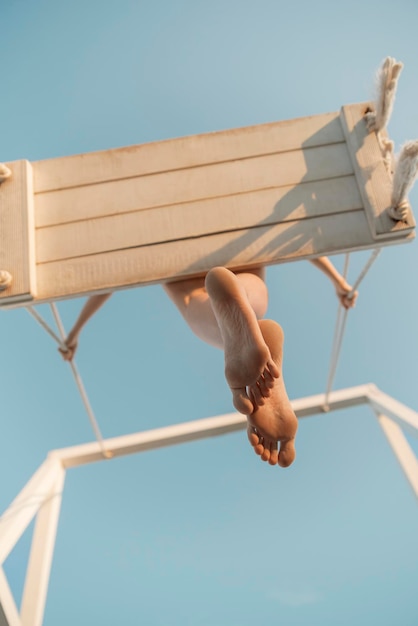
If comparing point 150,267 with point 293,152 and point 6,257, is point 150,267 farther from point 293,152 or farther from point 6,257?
point 293,152

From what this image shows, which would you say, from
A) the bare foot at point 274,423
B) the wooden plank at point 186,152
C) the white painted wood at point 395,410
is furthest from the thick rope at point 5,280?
the white painted wood at point 395,410

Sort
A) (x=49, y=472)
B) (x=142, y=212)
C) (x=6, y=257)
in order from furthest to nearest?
(x=49, y=472)
(x=142, y=212)
(x=6, y=257)

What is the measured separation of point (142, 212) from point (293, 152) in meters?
0.51

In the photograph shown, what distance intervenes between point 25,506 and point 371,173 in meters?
1.80

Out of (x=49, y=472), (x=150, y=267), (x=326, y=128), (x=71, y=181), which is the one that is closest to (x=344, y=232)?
(x=326, y=128)

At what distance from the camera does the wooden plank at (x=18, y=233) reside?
149 cm

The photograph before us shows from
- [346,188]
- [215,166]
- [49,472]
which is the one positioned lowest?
[49,472]

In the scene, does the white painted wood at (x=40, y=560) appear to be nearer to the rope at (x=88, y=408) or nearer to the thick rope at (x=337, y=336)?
the rope at (x=88, y=408)

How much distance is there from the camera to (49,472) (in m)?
2.66

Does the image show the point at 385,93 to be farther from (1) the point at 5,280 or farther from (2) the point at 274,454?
(1) the point at 5,280

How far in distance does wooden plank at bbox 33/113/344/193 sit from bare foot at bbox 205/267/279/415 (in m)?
0.58

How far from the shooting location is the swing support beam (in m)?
1.53

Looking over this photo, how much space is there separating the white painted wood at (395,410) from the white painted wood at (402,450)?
9 centimetres

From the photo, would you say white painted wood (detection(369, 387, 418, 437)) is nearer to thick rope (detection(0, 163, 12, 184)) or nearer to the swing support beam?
the swing support beam
